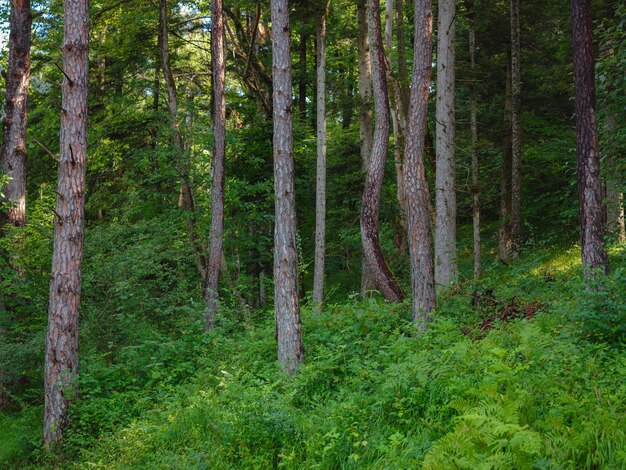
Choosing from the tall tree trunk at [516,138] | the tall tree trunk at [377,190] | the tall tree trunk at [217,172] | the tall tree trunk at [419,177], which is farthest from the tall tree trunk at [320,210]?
the tall tree trunk at [419,177]

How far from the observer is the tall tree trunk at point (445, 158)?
14000 millimetres

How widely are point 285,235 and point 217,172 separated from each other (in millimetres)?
6815

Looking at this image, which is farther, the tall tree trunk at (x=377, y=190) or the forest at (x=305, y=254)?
the tall tree trunk at (x=377, y=190)

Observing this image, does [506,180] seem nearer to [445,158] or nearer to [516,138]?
[516,138]

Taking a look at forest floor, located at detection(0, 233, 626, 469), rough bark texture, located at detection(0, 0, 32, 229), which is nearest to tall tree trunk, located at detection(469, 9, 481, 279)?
forest floor, located at detection(0, 233, 626, 469)

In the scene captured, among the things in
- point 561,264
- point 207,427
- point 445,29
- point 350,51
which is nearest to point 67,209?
point 207,427

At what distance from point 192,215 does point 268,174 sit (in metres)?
3.78

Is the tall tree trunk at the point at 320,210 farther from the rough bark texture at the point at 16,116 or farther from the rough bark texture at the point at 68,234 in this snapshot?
the rough bark texture at the point at 68,234

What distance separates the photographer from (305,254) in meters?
23.9

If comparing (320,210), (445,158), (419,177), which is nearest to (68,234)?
(419,177)

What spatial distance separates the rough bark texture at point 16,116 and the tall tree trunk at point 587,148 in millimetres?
11789

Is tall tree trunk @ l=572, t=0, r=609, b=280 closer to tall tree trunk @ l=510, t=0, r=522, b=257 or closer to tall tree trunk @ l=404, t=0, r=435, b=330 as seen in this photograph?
tall tree trunk @ l=404, t=0, r=435, b=330

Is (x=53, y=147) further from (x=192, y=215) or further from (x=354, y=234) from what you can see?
(x=354, y=234)

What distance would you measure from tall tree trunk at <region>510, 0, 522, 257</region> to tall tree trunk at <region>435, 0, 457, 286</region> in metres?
5.01
